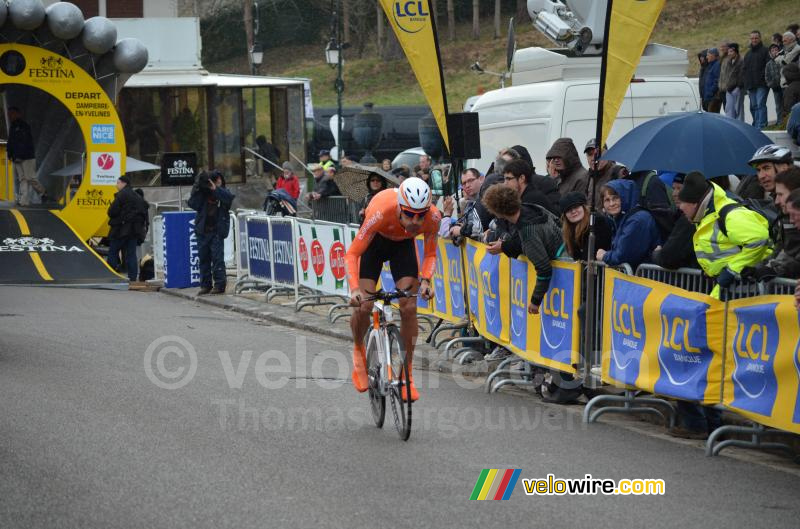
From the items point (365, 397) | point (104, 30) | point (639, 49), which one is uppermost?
point (104, 30)

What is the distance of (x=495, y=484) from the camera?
7.32m

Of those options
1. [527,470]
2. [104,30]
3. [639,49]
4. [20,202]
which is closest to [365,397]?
[527,470]

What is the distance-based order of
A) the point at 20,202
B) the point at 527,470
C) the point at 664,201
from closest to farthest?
the point at 527,470 → the point at 664,201 → the point at 20,202

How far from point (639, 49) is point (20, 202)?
20.2 meters

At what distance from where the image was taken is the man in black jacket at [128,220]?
21969 millimetres

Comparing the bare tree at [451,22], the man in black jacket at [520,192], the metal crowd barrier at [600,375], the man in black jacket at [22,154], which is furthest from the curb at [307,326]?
the bare tree at [451,22]

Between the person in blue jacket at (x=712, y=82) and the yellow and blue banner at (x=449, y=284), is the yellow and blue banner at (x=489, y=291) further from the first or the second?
the person in blue jacket at (x=712, y=82)

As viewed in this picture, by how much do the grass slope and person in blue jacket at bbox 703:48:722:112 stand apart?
20461 mm

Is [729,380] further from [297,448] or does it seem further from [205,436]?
[205,436]

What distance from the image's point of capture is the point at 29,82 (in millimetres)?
25047

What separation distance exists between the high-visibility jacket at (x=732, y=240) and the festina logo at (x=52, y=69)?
19.4 meters

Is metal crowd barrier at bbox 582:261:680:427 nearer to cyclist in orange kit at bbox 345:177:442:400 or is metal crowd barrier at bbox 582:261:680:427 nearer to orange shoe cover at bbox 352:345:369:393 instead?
cyclist in orange kit at bbox 345:177:442:400

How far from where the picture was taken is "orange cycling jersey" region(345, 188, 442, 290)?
9133 mm

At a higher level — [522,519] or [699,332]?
[699,332]
